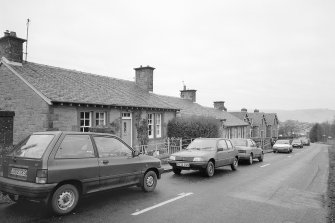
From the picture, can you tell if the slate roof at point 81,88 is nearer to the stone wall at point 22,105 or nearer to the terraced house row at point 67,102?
the terraced house row at point 67,102

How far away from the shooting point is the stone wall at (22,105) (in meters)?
14.9

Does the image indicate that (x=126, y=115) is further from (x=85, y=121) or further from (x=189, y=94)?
(x=189, y=94)

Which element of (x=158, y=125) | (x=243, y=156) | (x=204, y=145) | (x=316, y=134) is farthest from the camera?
(x=316, y=134)

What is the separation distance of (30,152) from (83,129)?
1059 cm

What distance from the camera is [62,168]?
5910mm

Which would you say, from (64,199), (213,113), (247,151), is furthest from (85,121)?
(213,113)

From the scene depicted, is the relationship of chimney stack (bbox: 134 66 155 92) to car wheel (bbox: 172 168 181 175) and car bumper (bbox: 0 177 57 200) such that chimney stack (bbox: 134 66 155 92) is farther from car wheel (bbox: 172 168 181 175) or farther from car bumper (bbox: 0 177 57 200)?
car bumper (bbox: 0 177 57 200)

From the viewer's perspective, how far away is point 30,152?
6.09 m

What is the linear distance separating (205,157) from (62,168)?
6.53 m

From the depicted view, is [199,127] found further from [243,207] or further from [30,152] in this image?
[30,152]

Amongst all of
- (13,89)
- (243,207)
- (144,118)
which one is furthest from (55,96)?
(243,207)

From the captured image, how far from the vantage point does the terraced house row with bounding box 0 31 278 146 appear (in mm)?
15070

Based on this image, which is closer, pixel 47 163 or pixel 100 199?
pixel 47 163

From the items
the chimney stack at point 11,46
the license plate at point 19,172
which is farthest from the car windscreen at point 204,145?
the chimney stack at point 11,46
